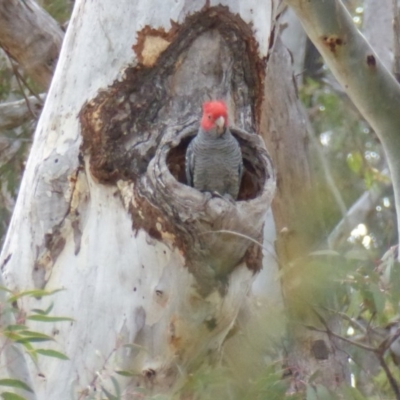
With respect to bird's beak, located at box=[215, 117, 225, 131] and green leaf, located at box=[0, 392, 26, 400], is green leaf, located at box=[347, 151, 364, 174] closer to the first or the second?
bird's beak, located at box=[215, 117, 225, 131]

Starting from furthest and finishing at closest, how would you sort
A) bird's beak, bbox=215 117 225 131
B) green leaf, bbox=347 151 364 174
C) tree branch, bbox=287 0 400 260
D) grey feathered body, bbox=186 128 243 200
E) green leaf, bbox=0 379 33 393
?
green leaf, bbox=347 151 364 174 → tree branch, bbox=287 0 400 260 → grey feathered body, bbox=186 128 243 200 → bird's beak, bbox=215 117 225 131 → green leaf, bbox=0 379 33 393

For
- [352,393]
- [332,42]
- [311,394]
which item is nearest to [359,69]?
[332,42]

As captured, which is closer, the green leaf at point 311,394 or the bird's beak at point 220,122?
the green leaf at point 311,394

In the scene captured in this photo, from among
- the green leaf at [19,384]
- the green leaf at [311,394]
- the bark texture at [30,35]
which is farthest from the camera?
the bark texture at [30,35]

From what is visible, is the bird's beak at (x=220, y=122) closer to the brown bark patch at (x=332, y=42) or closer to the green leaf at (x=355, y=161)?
the brown bark patch at (x=332, y=42)

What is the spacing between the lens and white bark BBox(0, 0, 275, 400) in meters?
2.19

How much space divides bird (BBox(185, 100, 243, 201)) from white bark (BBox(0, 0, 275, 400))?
3.4 inches

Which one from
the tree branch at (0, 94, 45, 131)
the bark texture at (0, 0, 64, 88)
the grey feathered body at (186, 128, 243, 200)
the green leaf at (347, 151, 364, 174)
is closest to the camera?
the grey feathered body at (186, 128, 243, 200)

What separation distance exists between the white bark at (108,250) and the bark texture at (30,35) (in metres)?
1.26

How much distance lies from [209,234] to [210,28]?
68cm

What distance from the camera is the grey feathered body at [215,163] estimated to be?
2.53m

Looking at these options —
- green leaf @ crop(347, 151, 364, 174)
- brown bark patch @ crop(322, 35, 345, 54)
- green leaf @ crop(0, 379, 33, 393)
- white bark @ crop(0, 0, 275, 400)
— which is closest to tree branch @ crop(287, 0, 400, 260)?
brown bark patch @ crop(322, 35, 345, 54)

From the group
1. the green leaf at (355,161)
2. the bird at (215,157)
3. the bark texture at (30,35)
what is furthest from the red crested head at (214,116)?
the green leaf at (355,161)

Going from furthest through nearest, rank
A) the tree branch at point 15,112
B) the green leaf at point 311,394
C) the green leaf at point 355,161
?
the green leaf at point 355,161 < the tree branch at point 15,112 < the green leaf at point 311,394
